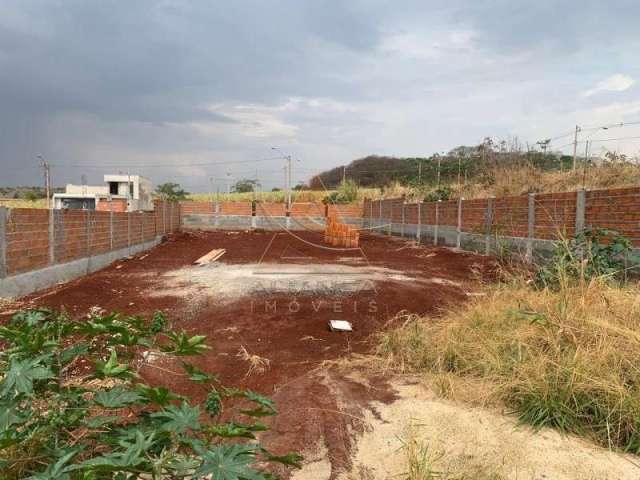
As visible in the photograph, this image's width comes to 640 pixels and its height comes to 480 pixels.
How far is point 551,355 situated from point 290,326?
3013 mm

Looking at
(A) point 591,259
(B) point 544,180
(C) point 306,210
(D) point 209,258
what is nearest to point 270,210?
(C) point 306,210

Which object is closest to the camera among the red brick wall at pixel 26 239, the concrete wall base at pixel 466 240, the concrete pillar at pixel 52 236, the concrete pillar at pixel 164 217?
the red brick wall at pixel 26 239

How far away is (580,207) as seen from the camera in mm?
8070

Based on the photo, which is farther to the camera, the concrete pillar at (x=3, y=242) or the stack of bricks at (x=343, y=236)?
the stack of bricks at (x=343, y=236)

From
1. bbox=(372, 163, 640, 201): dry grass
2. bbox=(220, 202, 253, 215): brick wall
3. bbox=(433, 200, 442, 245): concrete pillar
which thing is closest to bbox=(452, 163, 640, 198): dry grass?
bbox=(372, 163, 640, 201): dry grass

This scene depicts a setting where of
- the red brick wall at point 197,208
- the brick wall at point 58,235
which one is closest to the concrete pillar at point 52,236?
the brick wall at point 58,235

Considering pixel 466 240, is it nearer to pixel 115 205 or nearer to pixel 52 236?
pixel 52 236

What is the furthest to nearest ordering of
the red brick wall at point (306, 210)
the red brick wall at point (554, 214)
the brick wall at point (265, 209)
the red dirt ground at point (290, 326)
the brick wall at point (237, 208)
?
the red brick wall at point (306, 210) < the brick wall at point (237, 208) < the brick wall at point (265, 209) < the red brick wall at point (554, 214) < the red dirt ground at point (290, 326)

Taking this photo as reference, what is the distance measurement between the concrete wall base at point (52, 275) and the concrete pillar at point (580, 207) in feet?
28.8

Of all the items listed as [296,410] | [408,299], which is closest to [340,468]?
[296,410]

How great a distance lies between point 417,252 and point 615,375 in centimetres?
1181

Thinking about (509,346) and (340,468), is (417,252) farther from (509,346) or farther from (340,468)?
(340,468)

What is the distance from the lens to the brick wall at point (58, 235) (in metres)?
6.91

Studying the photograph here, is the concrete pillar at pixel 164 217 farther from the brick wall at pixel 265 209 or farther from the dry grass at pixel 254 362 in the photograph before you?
the dry grass at pixel 254 362
